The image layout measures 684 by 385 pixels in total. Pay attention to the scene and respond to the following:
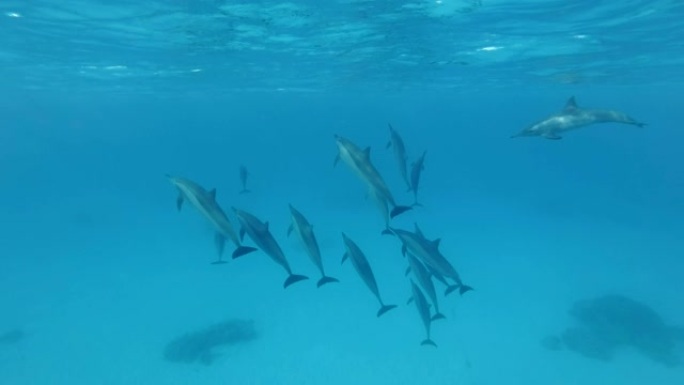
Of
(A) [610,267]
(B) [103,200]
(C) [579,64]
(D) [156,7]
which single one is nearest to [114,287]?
(D) [156,7]

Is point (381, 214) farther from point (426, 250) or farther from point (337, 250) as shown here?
point (337, 250)

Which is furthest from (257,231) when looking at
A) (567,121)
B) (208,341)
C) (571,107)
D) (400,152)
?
(208,341)

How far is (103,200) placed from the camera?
5500 cm

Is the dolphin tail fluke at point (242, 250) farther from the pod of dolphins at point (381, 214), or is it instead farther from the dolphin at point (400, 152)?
the dolphin at point (400, 152)

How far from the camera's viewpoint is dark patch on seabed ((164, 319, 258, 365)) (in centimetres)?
1645

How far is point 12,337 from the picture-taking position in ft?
60.3

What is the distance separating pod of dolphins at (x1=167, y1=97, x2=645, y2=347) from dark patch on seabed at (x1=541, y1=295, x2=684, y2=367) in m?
10.1

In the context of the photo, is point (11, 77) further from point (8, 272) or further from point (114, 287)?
point (114, 287)

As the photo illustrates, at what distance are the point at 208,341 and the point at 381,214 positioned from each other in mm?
12076

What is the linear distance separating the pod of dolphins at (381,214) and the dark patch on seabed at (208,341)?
9932mm

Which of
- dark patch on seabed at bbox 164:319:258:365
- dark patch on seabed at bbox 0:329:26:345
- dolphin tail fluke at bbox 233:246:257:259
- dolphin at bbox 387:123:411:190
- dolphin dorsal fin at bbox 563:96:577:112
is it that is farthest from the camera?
dark patch on seabed at bbox 0:329:26:345

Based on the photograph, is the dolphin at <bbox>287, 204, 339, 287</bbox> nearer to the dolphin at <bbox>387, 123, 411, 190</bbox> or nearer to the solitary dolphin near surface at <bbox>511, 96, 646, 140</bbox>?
the dolphin at <bbox>387, 123, 411, 190</bbox>

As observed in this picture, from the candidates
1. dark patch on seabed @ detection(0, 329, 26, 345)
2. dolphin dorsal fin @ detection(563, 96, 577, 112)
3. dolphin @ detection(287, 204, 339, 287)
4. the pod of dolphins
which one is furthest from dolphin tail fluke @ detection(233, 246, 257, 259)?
dark patch on seabed @ detection(0, 329, 26, 345)

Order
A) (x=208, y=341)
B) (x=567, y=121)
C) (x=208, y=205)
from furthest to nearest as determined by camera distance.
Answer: (x=208, y=341) → (x=567, y=121) → (x=208, y=205)
